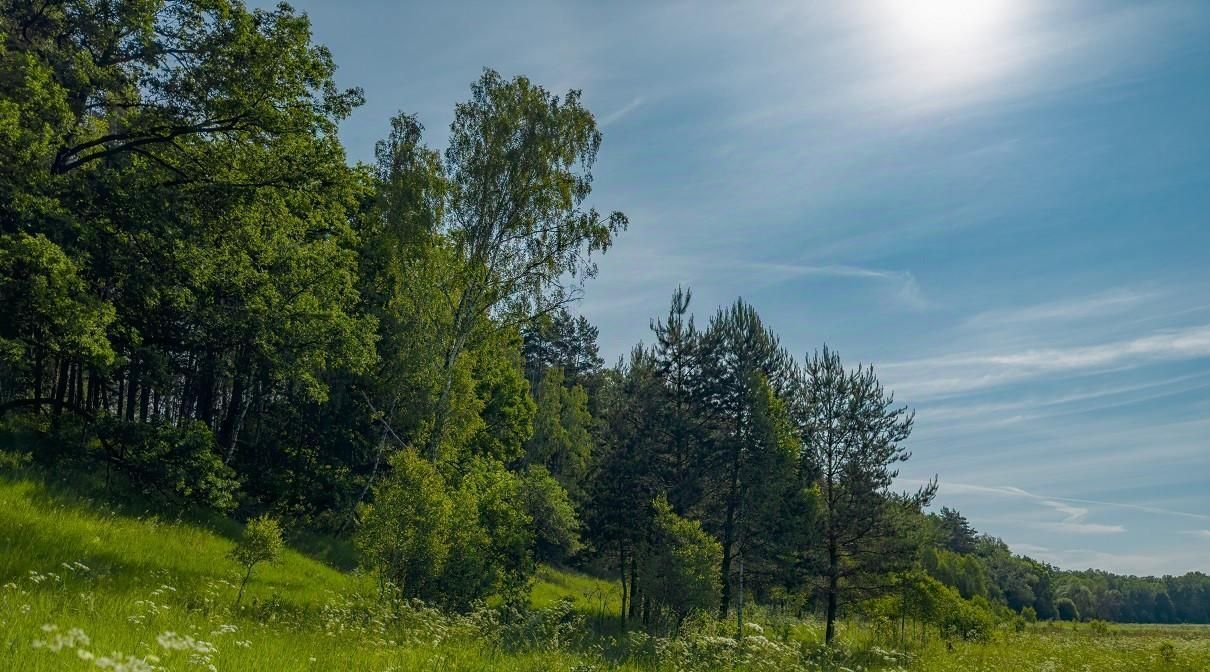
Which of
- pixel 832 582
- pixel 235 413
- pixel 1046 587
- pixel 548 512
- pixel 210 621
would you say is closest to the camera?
pixel 210 621

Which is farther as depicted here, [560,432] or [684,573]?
[560,432]

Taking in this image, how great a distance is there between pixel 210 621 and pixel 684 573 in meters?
15.8

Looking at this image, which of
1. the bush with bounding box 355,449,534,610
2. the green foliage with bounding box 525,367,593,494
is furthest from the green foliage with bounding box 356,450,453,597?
the green foliage with bounding box 525,367,593,494

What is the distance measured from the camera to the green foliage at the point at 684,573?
854 inches

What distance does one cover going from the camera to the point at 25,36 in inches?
658

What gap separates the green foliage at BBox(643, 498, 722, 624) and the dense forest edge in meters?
0.10

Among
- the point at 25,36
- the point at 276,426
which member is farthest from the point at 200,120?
the point at 276,426

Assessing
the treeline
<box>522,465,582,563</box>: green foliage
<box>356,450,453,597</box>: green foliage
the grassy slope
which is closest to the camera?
the grassy slope

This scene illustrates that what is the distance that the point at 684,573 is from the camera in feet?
71.2

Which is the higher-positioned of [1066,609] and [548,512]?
[548,512]

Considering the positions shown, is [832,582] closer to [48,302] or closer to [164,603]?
[164,603]

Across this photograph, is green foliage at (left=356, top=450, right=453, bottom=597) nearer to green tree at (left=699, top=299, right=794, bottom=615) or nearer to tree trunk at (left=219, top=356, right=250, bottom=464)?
tree trunk at (left=219, top=356, right=250, bottom=464)

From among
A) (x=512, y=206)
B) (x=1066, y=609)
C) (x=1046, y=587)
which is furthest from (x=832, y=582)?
(x=1066, y=609)

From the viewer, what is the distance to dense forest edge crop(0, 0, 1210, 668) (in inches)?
643
